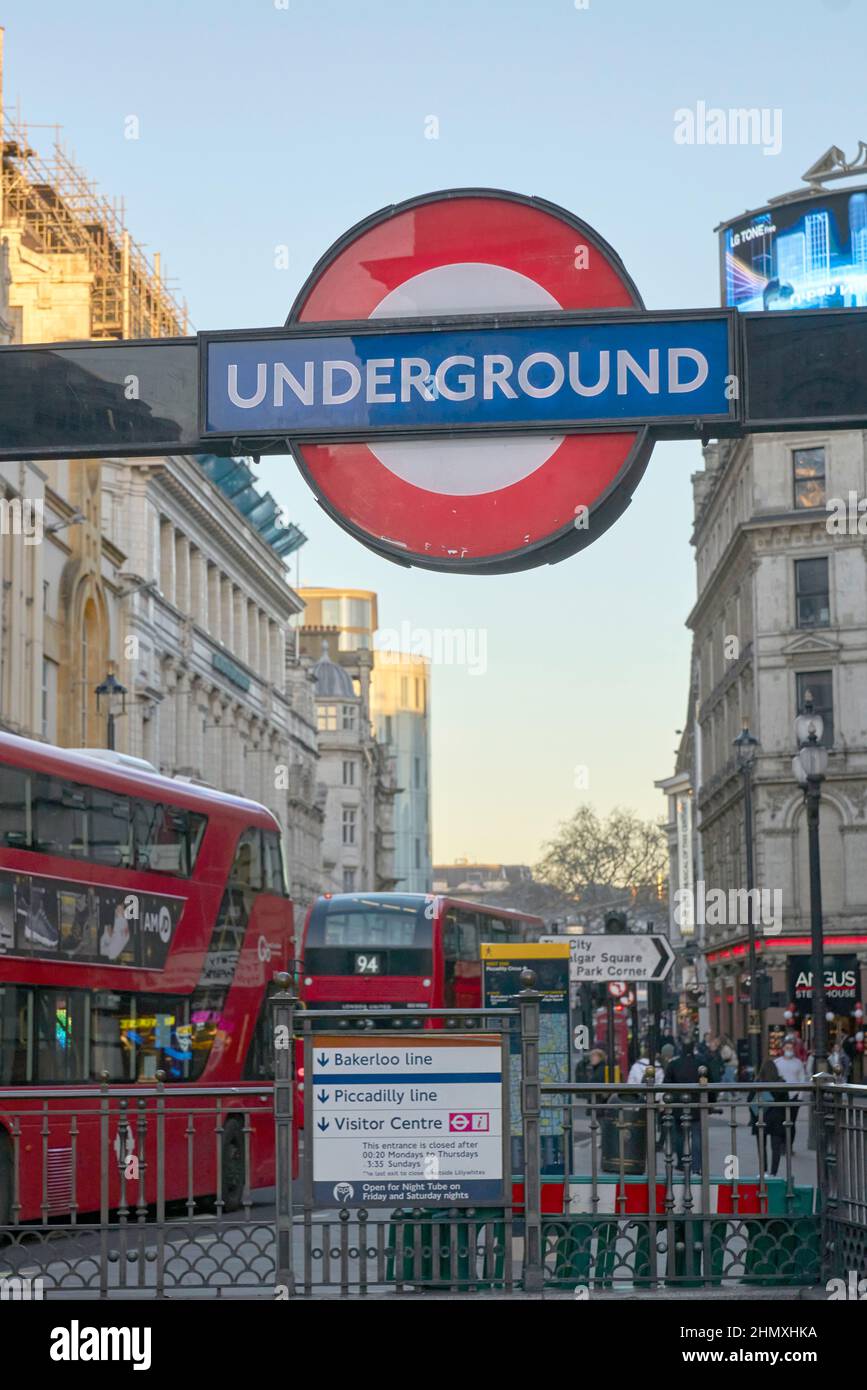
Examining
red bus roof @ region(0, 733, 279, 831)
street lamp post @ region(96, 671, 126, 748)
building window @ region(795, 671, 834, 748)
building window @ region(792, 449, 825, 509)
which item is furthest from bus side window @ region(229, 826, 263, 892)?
building window @ region(792, 449, 825, 509)

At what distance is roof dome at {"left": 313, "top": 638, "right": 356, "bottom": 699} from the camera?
12812 cm

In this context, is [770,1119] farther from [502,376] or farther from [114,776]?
[114,776]

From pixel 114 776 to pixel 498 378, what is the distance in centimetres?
1433

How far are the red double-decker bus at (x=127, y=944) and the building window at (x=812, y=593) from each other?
4107cm

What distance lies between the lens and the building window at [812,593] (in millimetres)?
60847

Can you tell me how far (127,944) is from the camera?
1811cm

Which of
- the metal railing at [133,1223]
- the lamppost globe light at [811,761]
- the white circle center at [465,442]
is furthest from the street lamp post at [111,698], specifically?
the white circle center at [465,442]

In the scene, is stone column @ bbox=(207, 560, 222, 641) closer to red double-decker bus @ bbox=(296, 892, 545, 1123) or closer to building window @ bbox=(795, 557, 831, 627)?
building window @ bbox=(795, 557, 831, 627)

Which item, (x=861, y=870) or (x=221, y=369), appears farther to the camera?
(x=861, y=870)
